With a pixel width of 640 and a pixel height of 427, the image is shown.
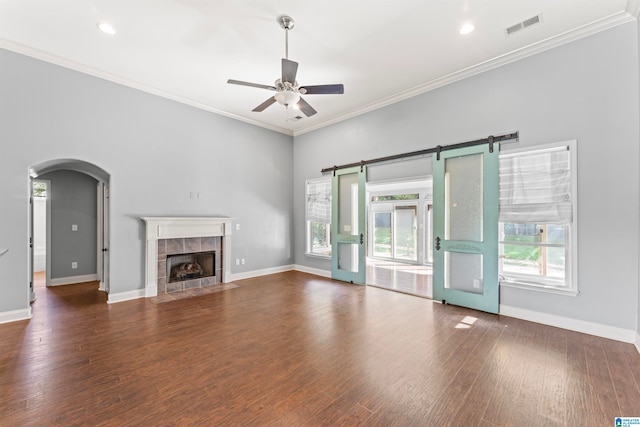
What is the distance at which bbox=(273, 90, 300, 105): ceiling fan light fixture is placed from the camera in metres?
3.22

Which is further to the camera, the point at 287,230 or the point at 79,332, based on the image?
the point at 287,230

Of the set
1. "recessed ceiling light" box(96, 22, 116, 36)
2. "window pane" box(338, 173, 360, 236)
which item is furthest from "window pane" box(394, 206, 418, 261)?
"recessed ceiling light" box(96, 22, 116, 36)

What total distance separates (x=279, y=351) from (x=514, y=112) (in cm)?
456

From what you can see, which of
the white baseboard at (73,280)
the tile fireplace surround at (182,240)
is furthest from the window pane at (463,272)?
the white baseboard at (73,280)

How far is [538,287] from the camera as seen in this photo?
3.66m

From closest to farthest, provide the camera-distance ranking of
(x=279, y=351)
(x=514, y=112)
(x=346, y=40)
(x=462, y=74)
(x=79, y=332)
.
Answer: (x=279, y=351), (x=79, y=332), (x=346, y=40), (x=514, y=112), (x=462, y=74)

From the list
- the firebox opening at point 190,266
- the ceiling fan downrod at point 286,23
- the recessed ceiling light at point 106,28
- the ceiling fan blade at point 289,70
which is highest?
the recessed ceiling light at point 106,28

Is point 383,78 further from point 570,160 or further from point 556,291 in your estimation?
point 556,291

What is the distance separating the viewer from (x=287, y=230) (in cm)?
733

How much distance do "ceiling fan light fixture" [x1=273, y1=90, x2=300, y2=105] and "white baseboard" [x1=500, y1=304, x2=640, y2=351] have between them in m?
4.15

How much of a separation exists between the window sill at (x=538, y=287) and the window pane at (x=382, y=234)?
6188 mm

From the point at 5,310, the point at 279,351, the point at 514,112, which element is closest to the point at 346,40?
the point at 514,112

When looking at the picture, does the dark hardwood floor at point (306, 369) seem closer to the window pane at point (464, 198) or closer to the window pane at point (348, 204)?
the window pane at point (464, 198)

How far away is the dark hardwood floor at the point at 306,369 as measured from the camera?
197cm
